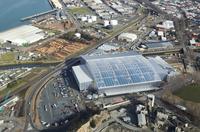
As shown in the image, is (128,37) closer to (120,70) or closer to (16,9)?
(120,70)

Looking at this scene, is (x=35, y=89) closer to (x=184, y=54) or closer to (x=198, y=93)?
Answer: (x=198, y=93)

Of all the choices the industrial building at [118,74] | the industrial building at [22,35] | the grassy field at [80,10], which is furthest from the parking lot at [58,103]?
the grassy field at [80,10]

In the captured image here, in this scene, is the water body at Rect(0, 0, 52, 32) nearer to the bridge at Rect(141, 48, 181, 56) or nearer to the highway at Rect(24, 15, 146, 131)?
the highway at Rect(24, 15, 146, 131)

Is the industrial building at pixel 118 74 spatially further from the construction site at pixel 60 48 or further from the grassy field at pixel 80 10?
the grassy field at pixel 80 10

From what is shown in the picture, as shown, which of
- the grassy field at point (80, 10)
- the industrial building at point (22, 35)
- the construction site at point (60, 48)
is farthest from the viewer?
the grassy field at point (80, 10)

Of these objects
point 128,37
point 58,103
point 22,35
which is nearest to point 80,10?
point 22,35

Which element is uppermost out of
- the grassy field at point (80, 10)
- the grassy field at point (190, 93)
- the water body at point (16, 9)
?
the water body at point (16, 9)
